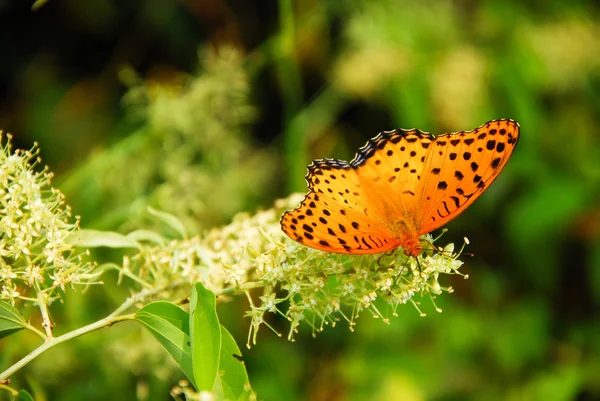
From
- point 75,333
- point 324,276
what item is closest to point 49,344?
point 75,333

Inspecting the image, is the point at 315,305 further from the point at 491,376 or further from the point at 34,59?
the point at 34,59

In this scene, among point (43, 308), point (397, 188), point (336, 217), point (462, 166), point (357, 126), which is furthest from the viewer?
point (357, 126)

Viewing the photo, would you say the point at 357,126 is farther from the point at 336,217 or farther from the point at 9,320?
the point at 9,320

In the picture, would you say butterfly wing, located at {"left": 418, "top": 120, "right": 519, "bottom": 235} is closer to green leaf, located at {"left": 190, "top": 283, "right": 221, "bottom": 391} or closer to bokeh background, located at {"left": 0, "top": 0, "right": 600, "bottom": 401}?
green leaf, located at {"left": 190, "top": 283, "right": 221, "bottom": 391}

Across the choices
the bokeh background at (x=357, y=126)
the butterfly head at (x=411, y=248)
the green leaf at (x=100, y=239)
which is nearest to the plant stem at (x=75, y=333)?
the green leaf at (x=100, y=239)

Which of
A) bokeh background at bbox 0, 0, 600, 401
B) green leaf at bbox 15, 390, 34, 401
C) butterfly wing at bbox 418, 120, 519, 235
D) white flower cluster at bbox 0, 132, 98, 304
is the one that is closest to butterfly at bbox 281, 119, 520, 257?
butterfly wing at bbox 418, 120, 519, 235

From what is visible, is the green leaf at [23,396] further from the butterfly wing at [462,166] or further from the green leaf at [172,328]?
the butterfly wing at [462,166]

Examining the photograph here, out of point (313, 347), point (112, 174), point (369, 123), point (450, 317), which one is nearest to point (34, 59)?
point (112, 174)
